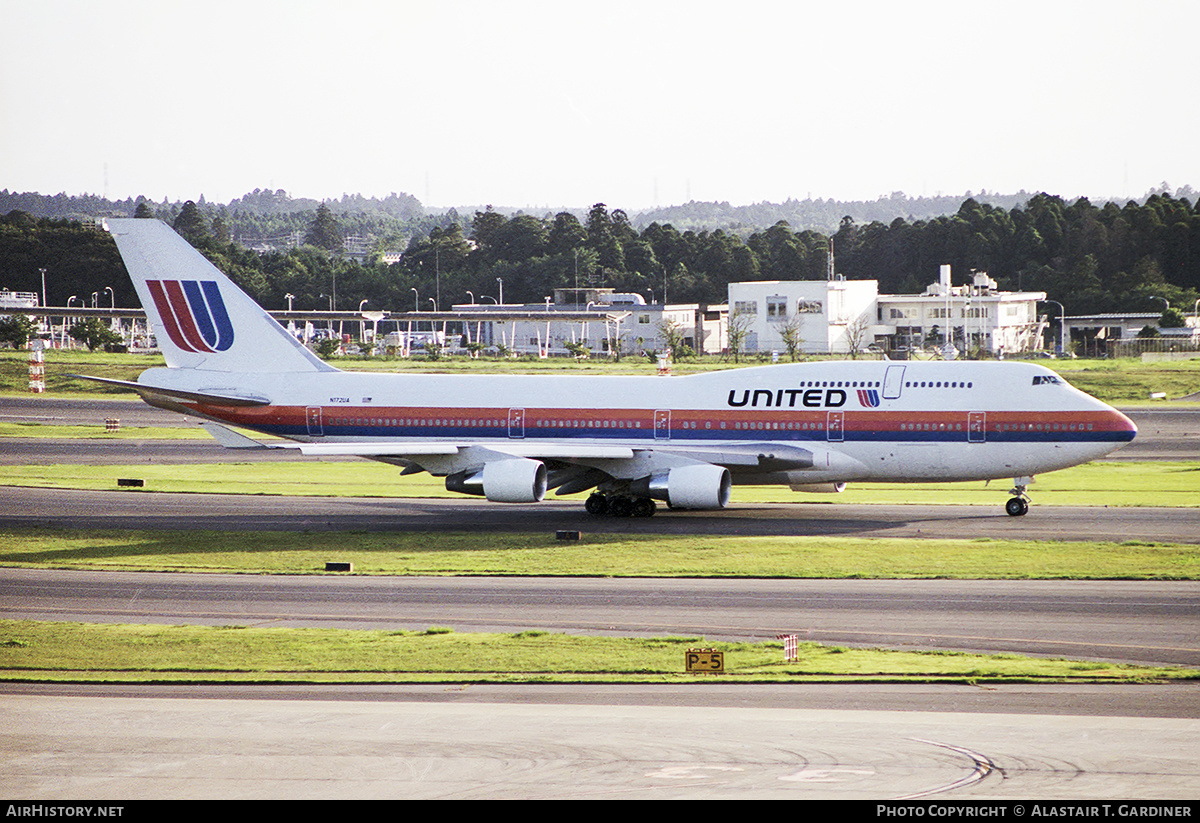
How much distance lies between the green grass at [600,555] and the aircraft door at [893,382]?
23.5 ft

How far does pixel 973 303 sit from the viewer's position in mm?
167250

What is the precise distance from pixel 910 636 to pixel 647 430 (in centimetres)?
2126

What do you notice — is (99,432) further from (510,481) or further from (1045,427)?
(1045,427)

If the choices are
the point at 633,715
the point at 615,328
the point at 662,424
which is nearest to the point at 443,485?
the point at 662,424

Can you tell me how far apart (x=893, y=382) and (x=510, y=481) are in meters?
15.4

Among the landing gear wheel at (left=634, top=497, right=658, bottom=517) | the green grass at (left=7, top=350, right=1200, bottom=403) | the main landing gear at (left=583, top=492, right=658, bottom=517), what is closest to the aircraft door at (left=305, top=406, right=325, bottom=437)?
the main landing gear at (left=583, top=492, right=658, bottom=517)

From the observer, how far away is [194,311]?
54031 millimetres

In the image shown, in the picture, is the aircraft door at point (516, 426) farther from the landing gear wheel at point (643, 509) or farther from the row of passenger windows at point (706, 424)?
the landing gear wheel at point (643, 509)

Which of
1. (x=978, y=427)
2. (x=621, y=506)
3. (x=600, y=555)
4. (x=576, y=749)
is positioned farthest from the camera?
(x=621, y=506)

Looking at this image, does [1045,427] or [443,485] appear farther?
[443,485]

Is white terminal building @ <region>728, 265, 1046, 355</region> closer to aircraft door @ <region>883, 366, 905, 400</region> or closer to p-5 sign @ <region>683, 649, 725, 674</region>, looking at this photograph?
aircraft door @ <region>883, 366, 905, 400</region>

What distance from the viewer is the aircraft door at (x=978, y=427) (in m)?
47.7

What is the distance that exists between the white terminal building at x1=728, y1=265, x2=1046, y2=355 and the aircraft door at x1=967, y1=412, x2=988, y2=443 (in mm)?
115495

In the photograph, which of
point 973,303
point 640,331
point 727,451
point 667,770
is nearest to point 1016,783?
point 667,770
